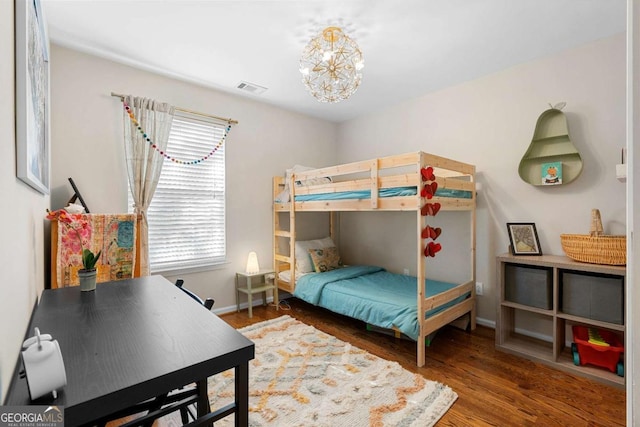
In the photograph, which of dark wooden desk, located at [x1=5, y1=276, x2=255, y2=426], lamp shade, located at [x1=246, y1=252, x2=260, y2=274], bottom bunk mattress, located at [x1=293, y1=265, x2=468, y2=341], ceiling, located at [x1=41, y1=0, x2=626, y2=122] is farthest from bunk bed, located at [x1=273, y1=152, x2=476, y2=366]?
dark wooden desk, located at [x1=5, y1=276, x2=255, y2=426]

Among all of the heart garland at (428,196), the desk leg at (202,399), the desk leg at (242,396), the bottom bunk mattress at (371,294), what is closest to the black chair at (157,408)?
the desk leg at (202,399)

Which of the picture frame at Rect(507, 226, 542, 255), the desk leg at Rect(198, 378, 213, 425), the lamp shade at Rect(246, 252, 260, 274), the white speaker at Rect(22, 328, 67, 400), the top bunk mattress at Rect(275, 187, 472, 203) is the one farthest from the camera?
the lamp shade at Rect(246, 252, 260, 274)

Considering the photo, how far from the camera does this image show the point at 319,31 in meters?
2.19

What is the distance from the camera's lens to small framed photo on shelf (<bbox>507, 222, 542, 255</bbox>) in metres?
2.50

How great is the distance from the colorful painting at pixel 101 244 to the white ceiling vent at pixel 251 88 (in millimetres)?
1703

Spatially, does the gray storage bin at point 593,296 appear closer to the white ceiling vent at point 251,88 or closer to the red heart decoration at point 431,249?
the red heart decoration at point 431,249

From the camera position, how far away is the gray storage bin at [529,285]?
2.28 meters

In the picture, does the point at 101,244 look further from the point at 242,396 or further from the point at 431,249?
the point at 431,249

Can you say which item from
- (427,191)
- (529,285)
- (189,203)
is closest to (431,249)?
(427,191)

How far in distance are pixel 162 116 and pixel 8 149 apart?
221 cm

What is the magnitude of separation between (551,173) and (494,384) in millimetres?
1745

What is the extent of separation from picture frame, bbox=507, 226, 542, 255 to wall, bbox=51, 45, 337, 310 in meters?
2.53

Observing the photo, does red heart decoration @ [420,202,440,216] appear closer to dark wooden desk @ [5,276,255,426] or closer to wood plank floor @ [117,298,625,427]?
wood plank floor @ [117,298,625,427]

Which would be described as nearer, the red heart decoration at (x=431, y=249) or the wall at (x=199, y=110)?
the red heart decoration at (x=431, y=249)
